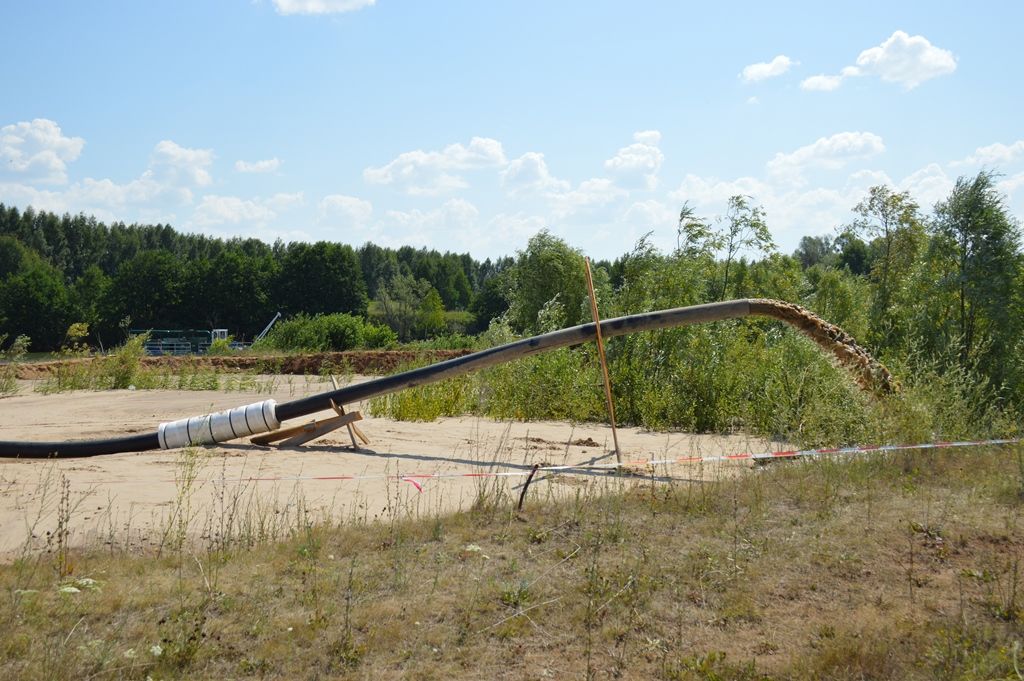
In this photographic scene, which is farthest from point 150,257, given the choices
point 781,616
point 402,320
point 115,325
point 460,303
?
point 781,616

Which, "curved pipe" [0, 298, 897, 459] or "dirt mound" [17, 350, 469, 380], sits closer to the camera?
"curved pipe" [0, 298, 897, 459]

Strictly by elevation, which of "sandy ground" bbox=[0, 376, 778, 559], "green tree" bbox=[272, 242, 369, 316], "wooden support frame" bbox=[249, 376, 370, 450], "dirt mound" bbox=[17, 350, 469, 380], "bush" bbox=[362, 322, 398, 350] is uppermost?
"green tree" bbox=[272, 242, 369, 316]

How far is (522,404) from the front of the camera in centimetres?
1463

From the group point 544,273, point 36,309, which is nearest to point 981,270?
point 544,273

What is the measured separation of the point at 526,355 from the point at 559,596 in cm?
503

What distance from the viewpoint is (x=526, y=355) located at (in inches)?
416

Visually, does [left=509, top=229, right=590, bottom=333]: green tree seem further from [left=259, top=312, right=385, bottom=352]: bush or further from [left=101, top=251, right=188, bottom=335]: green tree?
[left=101, top=251, right=188, bottom=335]: green tree

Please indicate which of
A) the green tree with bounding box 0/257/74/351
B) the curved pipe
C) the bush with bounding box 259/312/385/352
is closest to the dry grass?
the curved pipe

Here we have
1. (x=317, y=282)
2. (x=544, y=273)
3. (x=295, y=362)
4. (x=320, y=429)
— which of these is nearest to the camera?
(x=320, y=429)

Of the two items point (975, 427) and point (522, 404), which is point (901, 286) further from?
point (522, 404)

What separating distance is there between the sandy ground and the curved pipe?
8.8 inches

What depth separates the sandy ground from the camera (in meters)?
7.06

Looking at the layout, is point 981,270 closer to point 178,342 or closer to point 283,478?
point 283,478

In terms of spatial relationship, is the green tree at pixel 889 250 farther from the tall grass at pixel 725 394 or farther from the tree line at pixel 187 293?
the tree line at pixel 187 293
